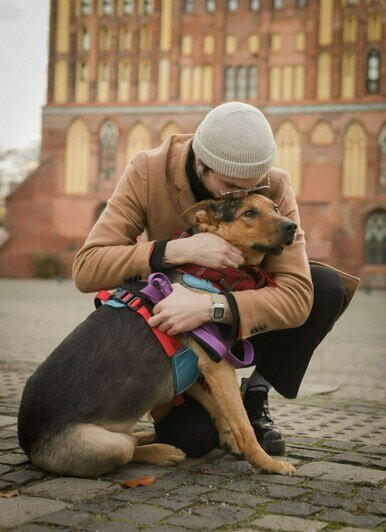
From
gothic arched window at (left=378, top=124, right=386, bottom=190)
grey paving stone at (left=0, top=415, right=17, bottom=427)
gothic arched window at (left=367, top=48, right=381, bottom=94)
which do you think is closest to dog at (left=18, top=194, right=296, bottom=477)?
grey paving stone at (left=0, top=415, right=17, bottom=427)

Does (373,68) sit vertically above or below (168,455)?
above

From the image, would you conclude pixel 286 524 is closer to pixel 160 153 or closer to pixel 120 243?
pixel 120 243

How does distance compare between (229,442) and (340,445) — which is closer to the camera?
(229,442)

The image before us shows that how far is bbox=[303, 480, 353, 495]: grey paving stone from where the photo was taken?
9.51 ft

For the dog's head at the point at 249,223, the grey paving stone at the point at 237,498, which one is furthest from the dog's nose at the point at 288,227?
the grey paving stone at the point at 237,498

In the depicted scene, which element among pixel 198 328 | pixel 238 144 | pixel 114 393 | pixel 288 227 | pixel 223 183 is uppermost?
pixel 238 144

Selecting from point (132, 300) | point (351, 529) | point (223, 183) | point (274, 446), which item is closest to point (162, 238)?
point (223, 183)

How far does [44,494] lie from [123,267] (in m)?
1.00

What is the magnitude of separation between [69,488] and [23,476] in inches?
10.6

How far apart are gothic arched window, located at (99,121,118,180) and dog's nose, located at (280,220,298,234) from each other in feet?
103

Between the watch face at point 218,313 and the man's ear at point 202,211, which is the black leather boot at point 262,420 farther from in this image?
the man's ear at point 202,211

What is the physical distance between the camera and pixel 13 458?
130 inches

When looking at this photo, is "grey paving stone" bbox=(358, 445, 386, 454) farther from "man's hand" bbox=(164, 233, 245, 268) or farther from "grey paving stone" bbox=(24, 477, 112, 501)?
"grey paving stone" bbox=(24, 477, 112, 501)

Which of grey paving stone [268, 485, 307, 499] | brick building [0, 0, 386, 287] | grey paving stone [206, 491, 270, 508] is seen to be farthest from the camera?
brick building [0, 0, 386, 287]
